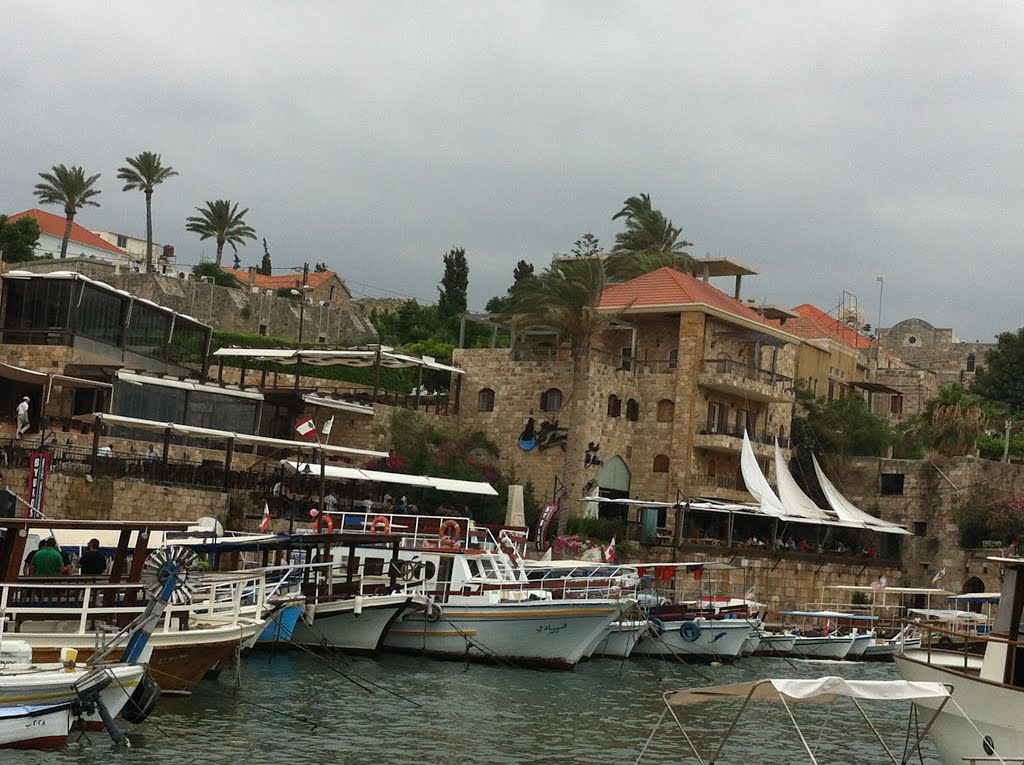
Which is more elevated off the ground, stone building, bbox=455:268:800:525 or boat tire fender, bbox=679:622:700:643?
stone building, bbox=455:268:800:525

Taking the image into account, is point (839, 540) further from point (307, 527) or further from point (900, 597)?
point (307, 527)

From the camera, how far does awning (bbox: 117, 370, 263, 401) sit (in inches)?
1871

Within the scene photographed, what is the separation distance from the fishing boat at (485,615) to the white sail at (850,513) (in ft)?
76.8

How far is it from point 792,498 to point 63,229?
65.9 metres

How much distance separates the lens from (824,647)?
156 feet

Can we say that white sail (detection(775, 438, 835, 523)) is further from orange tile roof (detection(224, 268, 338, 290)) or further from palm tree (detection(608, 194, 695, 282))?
orange tile roof (detection(224, 268, 338, 290))

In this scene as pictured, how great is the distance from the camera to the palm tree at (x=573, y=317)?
180ft

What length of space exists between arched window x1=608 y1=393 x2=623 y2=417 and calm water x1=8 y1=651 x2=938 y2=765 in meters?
22.5

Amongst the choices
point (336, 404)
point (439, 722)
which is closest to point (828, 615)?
point (336, 404)

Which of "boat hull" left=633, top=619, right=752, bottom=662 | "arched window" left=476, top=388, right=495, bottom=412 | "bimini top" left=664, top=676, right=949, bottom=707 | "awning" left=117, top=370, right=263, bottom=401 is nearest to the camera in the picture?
"bimini top" left=664, top=676, right=949, bottom=707

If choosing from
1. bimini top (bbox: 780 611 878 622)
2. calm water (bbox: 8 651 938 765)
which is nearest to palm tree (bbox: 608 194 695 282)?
bimini top (bbox: 780 611 878 622)

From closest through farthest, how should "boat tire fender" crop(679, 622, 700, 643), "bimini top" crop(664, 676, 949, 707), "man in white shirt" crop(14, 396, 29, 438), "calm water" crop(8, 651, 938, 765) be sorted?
1. "bimini top" crop(664, 676, 949, 707)
2. "calm water" crop(8, 651, 938, 765)
3. "boat tire fender" crop(679, 622, 700, 643)
4. "man in white shirt" crop(14, 396, 29, 438)

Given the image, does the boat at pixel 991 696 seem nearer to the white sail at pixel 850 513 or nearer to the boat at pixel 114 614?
the boat at pixel 114 614

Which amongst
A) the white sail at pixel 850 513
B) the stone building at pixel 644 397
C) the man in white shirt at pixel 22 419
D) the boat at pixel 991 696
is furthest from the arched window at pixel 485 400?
the boat at pixel 991 696
